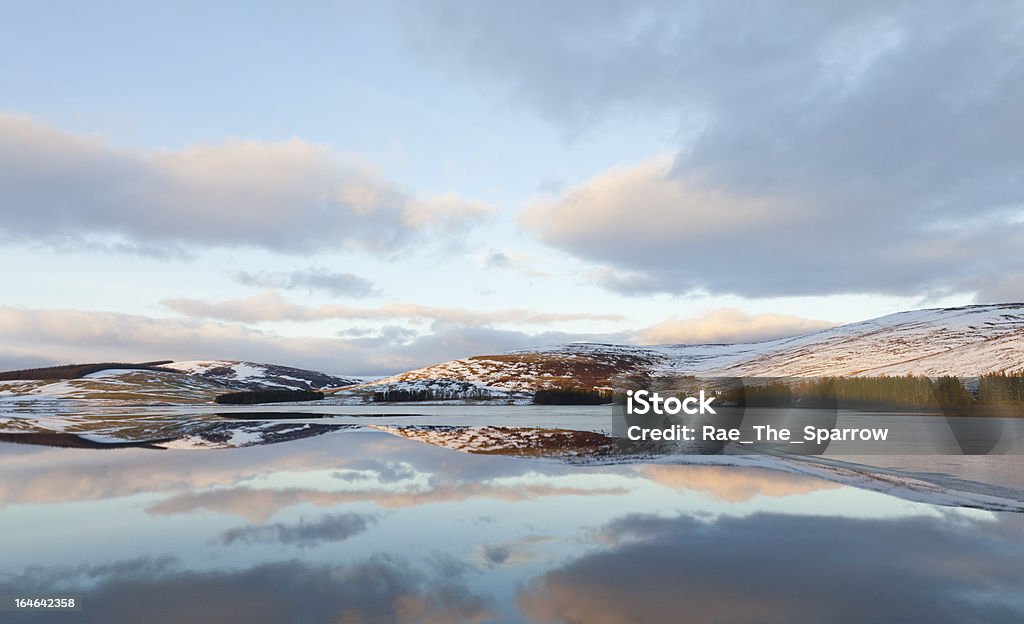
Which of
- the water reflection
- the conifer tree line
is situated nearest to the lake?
the water reflection

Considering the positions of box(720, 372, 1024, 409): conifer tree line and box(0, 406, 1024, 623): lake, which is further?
box(720, 372, 1024, 409): conifer tree line

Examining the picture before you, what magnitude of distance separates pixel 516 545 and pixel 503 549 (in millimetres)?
503

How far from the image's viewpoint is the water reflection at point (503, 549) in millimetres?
11062

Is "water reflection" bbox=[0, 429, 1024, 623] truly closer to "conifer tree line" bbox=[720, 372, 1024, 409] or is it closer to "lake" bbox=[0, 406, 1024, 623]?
"lake" bbox=[0, 406, 1024, 623]

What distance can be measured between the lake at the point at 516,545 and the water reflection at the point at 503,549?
0.07m

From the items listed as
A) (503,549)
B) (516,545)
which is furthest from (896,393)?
(503,549)

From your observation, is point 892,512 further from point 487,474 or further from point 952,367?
point 952,367

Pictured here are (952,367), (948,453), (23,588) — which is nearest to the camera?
(23,588)

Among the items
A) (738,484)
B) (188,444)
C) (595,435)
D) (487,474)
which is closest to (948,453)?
(738,484)

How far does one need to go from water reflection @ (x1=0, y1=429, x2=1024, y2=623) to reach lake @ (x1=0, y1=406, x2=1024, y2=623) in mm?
68

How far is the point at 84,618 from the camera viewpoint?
34.7 ft

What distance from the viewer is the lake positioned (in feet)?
36.4

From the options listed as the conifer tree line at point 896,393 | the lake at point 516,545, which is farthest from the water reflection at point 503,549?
the conifer tree line at point 896,393

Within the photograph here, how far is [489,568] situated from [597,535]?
4.17 metres
